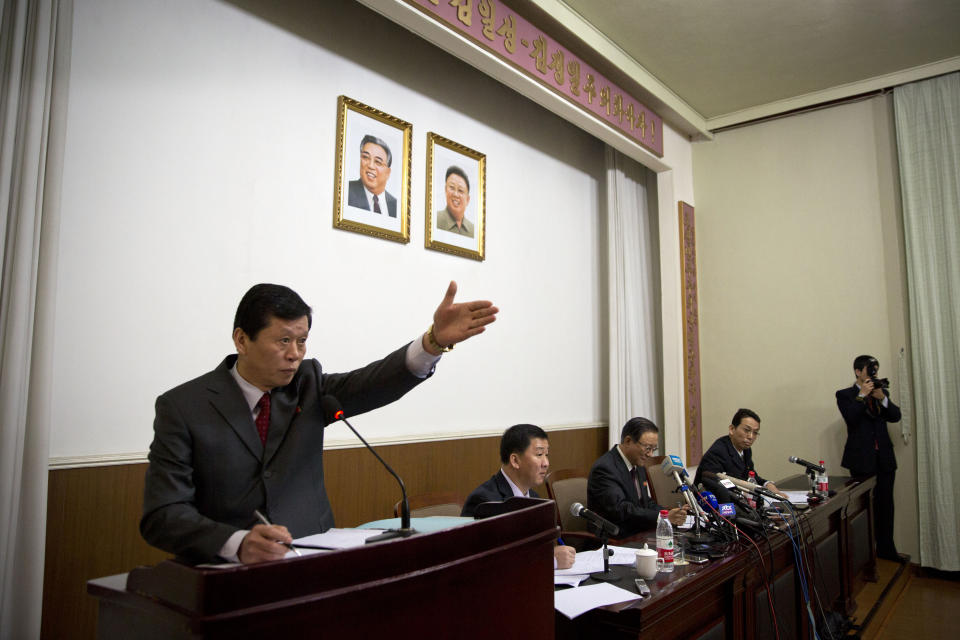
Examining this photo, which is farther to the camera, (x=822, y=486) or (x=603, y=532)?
(x=822, y=486)

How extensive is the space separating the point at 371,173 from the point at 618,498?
7.38ft

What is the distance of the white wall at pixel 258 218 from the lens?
268 cm

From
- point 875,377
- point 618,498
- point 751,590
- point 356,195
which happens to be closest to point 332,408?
point 751,590

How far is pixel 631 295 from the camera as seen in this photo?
5.87 m

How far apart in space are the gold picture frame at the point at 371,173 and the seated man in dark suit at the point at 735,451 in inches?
90.3

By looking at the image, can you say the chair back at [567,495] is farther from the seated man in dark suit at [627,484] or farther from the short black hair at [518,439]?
the short black hair at [518,439]

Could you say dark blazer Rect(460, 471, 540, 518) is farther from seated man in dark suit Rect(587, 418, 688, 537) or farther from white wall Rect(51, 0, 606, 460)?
white wall Rect(51, 0, 606, 460)

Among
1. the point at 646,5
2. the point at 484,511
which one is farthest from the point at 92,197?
the point at 646,5

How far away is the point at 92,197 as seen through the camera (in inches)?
105

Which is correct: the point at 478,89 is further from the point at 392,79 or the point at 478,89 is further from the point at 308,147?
the point at 308,147

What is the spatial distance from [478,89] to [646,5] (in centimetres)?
128

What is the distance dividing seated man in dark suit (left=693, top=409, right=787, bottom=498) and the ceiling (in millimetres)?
2806

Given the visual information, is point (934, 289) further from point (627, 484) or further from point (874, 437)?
point (627, 484)

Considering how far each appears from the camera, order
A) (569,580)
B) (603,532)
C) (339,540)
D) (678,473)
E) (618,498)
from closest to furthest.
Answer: (339,540) < (569,580) < (603,532) < (678,473) < (618,498)
